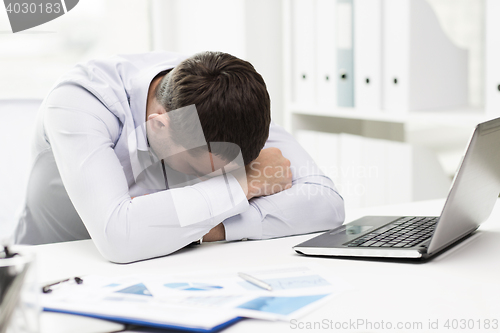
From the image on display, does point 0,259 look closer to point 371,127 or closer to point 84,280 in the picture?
point 84,280

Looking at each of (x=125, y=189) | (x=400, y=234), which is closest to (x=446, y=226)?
(x=400, y=234)

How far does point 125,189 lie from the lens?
0.92m

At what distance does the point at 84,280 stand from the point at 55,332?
16 centimetres

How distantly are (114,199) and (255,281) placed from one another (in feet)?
1.10

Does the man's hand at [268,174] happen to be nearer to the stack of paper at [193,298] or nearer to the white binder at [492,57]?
the stack of paper at [193,298]

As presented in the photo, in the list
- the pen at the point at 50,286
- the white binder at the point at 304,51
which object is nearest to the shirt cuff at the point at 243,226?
the pen at the point at 50,286

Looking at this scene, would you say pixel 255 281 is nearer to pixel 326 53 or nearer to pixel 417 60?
pixel 417 60

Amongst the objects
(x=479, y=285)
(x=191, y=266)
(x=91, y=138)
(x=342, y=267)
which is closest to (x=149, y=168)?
(x=91, y=138)

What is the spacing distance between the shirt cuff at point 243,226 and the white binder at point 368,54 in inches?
38.8

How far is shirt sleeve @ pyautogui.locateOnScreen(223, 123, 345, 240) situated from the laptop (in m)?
0.07

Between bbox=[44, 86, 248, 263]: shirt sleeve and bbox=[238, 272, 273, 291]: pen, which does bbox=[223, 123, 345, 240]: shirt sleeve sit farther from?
bbox=[238, 272, 273, 291]: pen

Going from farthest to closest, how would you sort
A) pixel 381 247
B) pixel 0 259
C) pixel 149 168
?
1. pixel 149 168
2. pixel 381 247
3. pixel 0 259

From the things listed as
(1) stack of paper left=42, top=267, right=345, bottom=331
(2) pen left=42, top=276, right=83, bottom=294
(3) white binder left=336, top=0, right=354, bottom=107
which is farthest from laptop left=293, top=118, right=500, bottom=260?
(3) white binder left=336, top=0, right=354, bottom=107

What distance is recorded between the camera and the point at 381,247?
81 centimetres
